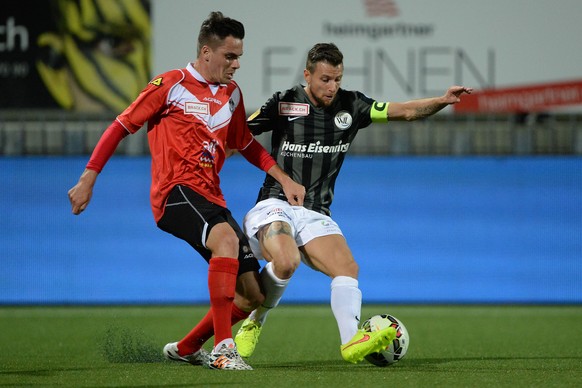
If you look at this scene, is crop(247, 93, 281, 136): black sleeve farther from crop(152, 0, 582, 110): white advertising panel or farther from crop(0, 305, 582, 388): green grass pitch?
crop(152, 0, 582, 110): white advertising panel

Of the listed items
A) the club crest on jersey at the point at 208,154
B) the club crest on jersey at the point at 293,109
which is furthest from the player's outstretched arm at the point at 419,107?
the club crest on jersey at the point at 208,154

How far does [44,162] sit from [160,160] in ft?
21.1

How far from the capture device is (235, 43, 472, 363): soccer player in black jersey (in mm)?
5859

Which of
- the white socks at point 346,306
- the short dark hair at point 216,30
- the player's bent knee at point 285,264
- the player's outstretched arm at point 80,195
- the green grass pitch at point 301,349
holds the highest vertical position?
the short dark hair at point 216,30

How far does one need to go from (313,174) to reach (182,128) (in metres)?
0.99

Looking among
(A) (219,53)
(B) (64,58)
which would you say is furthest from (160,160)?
(B) (64,58)

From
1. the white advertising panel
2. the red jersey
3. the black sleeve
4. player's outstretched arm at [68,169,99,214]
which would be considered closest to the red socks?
the red jersey

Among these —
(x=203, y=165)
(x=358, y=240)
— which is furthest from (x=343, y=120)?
(x=358, y=240)

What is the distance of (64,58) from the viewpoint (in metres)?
12.4

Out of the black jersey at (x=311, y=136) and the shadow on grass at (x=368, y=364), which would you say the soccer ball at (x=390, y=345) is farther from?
the black jersey at (x=311, y=136)

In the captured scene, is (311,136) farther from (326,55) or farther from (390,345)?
(390,345)

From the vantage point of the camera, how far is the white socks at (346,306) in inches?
222

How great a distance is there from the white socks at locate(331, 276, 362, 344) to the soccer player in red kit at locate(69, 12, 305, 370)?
45 cm

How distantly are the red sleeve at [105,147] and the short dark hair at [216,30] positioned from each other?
65cm
